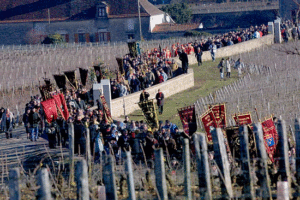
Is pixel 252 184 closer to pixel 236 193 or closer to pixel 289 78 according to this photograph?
pixel 236 193

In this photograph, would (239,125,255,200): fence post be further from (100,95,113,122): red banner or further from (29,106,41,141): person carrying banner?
(29,106,41,141): person carrying banner

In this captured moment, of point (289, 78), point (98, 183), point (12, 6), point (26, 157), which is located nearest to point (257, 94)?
point (289, 78)

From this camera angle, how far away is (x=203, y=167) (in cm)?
1204

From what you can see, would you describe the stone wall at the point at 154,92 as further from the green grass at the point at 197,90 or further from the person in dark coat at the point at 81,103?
the person in dark coat at the point at 81,103

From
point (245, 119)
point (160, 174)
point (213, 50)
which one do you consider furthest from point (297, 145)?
point (213, 50)

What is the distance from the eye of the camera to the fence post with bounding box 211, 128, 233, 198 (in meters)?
12.2

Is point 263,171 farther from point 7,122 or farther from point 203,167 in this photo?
point 7,122

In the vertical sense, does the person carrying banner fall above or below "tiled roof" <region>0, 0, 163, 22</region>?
below

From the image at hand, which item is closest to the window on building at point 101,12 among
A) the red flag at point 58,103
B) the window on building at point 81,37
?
the window on building at point 81,37

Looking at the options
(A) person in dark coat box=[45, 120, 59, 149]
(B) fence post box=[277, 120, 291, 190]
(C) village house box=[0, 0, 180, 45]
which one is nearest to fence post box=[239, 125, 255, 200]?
(B) fence post box=[277, 120, 291, 190]

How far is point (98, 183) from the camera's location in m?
13.8

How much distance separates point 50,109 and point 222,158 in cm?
1312

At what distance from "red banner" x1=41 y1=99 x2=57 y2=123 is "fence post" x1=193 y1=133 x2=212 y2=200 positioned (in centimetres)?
1275

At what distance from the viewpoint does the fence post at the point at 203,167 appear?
39.2ft
